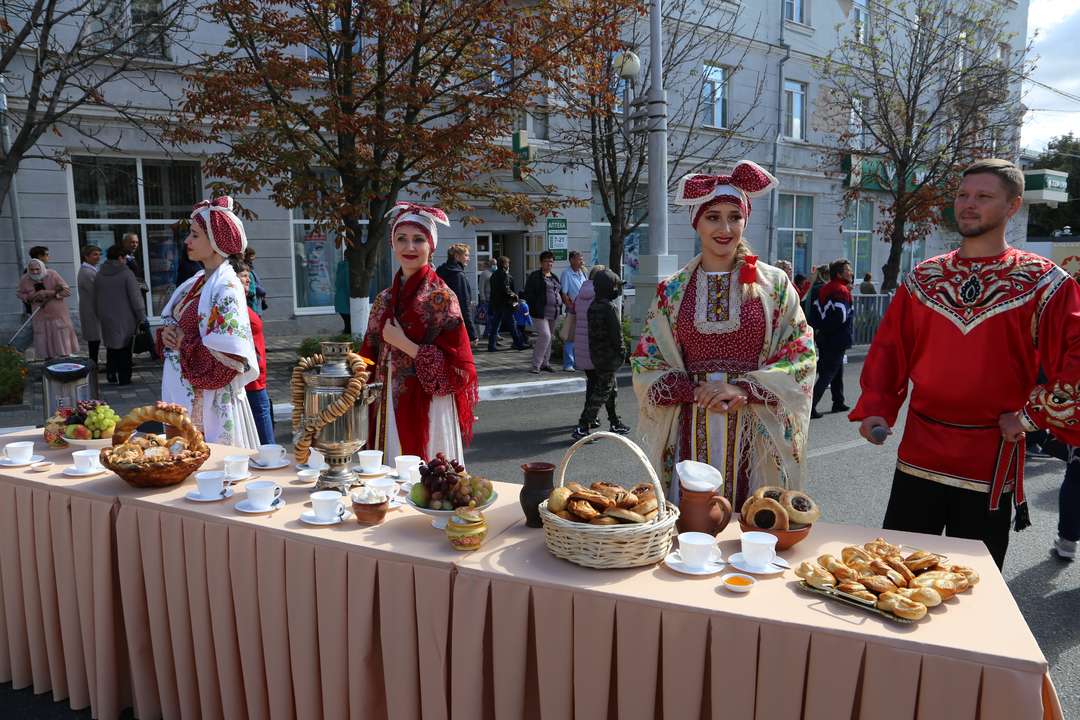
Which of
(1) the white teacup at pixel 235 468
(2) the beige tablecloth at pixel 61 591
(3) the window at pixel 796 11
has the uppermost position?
(3) the window at pixel 796 11

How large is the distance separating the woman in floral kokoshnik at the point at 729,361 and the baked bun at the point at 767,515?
0.64m

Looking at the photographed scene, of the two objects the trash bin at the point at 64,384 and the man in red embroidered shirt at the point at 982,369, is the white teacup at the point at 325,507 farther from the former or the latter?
the trash bin at the point at 64,384

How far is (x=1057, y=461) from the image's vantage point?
6.67 metres

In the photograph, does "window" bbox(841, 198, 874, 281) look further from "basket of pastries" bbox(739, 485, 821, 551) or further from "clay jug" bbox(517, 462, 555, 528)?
"clay jug" bbox(517, 462, 555, 528)

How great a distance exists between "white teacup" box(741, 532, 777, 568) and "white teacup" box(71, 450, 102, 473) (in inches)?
101

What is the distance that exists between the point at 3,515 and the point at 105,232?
11162 millimetres

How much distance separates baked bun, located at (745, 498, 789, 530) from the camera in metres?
2.24

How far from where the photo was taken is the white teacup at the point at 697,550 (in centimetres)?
208

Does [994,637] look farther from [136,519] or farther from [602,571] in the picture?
[136,519]

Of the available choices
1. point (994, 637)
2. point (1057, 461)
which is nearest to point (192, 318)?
point (994, 637)

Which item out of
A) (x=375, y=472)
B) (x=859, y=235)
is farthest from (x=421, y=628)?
(x=859, y=235)

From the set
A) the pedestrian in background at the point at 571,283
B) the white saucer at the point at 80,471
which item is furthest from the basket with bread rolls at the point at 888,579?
the pedestrian in background at the point at 571,283

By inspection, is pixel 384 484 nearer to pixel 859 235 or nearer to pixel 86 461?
pixel 86 461

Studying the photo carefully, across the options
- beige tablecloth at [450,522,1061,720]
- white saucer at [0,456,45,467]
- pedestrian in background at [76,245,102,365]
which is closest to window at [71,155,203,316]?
pedestrian in background at [76,245,102,365]
